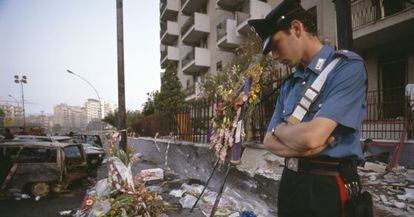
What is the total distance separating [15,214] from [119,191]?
10.7 feet

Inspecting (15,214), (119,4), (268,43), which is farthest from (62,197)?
(268,43)

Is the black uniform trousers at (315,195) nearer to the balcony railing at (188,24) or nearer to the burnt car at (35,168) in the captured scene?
the burnt car at (35,168)

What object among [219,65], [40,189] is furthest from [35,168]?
[219,65]

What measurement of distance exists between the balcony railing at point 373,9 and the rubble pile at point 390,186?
6.04 metres

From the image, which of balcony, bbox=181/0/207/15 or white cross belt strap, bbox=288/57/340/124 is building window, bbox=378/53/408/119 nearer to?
white cross belt strap, bbox=288/57/340/124

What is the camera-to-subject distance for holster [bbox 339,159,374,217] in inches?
56.8

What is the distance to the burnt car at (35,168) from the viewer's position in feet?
25.8

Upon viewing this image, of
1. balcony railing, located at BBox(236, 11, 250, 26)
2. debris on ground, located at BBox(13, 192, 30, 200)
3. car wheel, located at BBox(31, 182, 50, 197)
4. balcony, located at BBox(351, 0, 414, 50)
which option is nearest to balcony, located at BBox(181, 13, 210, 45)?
balcony railing, located at BBox(236, 11, 250, 26)

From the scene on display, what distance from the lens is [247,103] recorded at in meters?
4.38

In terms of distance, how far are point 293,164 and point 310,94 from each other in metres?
0.46

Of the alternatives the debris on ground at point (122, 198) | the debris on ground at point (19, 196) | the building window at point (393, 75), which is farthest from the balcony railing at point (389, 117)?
the debris on ground at point (19, 196)

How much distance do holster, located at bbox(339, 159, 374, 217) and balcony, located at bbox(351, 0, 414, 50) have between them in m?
9.03

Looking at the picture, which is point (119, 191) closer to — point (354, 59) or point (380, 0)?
point (354, 59)

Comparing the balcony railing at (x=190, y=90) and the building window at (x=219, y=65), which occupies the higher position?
the building window at (x=219, y=65)
